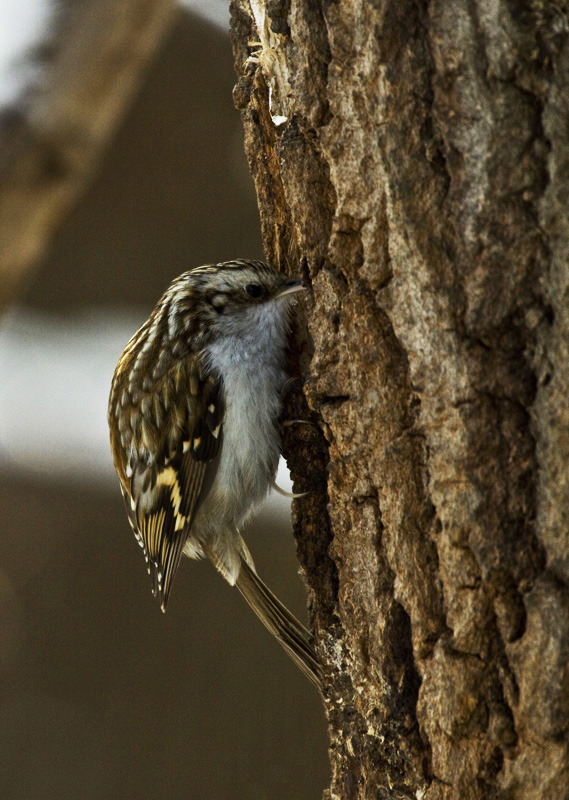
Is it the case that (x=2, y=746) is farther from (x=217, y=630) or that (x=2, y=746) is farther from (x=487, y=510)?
(x=487, y=510)

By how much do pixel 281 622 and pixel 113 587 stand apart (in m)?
1.41

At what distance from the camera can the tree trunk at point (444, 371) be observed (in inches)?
40.8

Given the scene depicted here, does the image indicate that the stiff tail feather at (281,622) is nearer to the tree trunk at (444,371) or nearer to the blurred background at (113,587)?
the tree trunk at (444,371)

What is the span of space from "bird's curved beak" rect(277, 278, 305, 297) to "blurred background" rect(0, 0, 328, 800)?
4.90ft

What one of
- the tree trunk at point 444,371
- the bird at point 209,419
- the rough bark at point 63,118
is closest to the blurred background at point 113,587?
the rough bark at point 63,118

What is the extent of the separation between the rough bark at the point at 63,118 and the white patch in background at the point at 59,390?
1.83ft

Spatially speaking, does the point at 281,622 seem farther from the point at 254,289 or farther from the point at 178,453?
the point at 254,289

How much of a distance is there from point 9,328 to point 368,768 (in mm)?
2433

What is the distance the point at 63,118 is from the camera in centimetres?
242

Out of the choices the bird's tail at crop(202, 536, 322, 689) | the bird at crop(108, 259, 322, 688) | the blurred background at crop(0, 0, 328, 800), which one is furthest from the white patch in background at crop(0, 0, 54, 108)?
the bird's tail at crop(202, 536, 322, 689)

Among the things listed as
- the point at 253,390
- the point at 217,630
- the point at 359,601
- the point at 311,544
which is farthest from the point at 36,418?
the point at 359,601

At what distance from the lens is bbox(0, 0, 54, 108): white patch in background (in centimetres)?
243

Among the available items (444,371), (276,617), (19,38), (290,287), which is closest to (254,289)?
(290,287)

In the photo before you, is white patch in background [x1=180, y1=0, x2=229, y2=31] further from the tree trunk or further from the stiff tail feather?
the stiff tail feather
